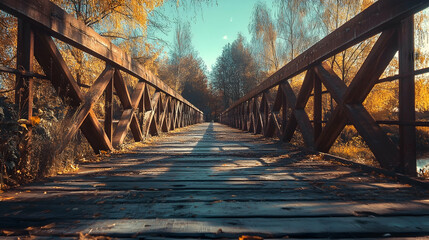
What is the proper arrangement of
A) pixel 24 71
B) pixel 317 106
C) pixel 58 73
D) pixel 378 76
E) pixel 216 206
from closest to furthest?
pixel 216 206
pixel 24 71
pixel 378 76
pixel 58 73
pixel 317 106

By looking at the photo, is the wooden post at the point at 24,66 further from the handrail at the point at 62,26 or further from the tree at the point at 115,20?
the tree at the point at 115,20

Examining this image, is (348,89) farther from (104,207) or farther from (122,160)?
(122,160)

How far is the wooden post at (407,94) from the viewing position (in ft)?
6.51

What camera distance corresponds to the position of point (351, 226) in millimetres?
1225

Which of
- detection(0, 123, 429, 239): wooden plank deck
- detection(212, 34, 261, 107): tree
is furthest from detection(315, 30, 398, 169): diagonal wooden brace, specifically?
detection(212, 34, 261, 107): tree

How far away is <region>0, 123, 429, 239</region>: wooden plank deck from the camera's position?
1.18 meters

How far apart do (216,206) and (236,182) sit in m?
0.61

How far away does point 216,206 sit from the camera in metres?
1.51

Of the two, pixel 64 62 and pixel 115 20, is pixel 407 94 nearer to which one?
pixel 64 62

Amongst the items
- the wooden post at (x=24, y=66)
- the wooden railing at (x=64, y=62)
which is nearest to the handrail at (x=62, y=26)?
the wooden railing at (x=64, y=62)

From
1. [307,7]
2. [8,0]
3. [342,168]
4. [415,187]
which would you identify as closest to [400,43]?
[415,187]

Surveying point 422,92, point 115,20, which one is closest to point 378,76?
point 422,92

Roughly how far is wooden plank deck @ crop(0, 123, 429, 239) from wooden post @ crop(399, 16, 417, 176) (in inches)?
9.6

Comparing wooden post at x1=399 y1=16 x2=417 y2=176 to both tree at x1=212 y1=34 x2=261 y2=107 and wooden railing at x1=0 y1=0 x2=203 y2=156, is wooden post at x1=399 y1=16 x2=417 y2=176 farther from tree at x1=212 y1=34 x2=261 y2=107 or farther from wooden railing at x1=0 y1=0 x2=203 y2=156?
tree at x1=212 y1=34 x2=261 y2=107
